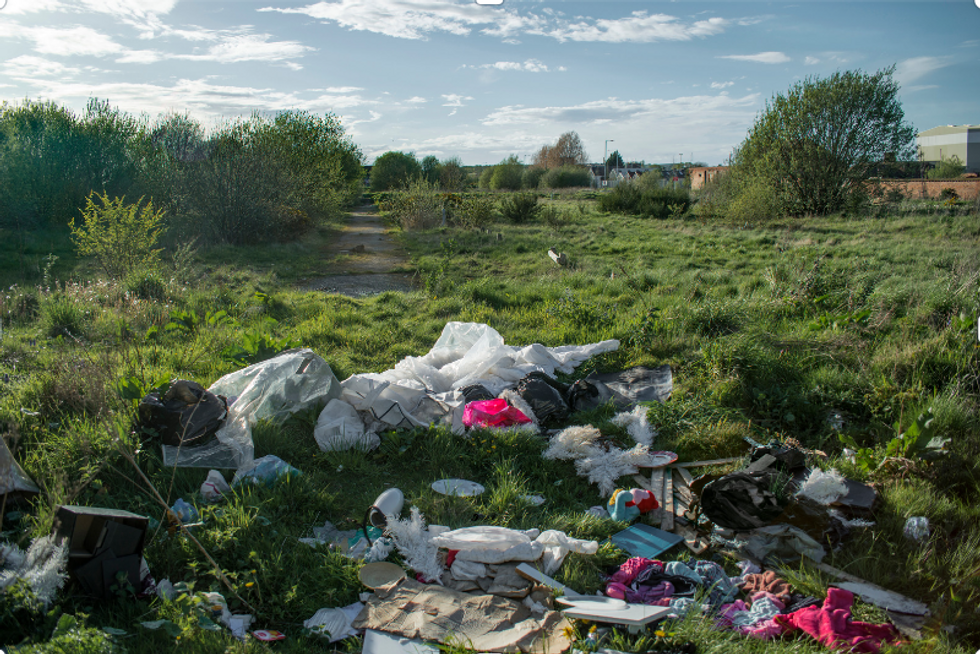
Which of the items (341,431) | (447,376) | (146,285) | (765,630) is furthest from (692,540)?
(146,285)

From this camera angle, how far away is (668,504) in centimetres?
319

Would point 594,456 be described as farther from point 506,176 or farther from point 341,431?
point 506,176

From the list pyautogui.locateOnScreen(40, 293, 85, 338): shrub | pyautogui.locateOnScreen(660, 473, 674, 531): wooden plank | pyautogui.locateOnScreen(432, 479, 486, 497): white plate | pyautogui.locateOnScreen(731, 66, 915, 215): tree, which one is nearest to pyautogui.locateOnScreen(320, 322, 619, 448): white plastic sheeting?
pyautogui.locateOnScreen(432, 479, 486, 497): white plate

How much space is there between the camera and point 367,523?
2936mm

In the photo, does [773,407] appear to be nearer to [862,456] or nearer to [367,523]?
[862,456]

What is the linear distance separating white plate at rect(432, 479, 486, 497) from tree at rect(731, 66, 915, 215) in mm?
20792

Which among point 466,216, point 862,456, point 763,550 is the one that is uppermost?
point 466,216

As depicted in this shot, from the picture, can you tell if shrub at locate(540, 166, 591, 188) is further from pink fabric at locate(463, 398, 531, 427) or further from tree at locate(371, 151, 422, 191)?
pink fabric at locate(463, 398, 531, 427)

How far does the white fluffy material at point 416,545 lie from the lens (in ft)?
8.45

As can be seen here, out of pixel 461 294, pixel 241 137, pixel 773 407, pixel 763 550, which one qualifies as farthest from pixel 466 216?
pixel 763 550

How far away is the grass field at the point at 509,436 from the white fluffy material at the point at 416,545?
184mm

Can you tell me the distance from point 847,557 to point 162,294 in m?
7.58

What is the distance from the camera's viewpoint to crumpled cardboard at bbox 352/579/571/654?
2.12 meters

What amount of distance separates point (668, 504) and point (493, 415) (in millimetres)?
1334
